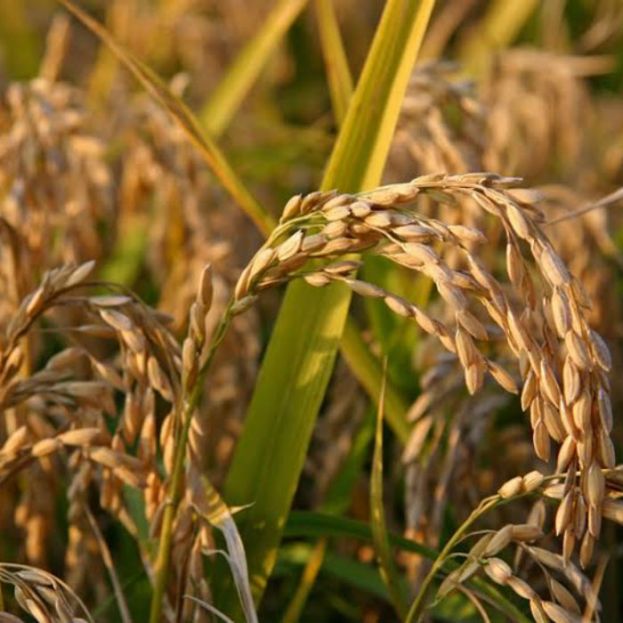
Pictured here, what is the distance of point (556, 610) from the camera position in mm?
929

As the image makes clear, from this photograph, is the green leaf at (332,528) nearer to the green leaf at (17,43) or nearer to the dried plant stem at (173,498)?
the dried plant stem at (173,498)

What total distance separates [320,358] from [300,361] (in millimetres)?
18

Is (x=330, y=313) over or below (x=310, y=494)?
over

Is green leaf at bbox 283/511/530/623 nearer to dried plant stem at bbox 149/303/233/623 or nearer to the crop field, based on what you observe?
the crop field

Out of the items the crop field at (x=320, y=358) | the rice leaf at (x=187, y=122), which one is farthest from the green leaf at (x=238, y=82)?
the rice leaf at (x=187, y=122)

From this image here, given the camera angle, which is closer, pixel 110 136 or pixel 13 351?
pixel 13 351

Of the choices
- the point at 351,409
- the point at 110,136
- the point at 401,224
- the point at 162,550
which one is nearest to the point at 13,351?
the point at 162,550

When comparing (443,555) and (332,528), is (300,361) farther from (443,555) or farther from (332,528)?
(443,555)

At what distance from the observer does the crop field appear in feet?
3.09

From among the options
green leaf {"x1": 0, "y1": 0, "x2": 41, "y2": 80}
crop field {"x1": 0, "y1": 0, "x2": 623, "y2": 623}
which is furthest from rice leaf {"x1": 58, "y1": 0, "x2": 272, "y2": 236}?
green leaf {"x1": 0, "y1": 0, "x2": 41, "y2": 80}

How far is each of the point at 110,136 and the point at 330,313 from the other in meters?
0.83

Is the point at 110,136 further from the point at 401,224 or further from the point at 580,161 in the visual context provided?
the point at 401,224

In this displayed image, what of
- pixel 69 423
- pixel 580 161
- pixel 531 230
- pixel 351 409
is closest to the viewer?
pixel 531 230

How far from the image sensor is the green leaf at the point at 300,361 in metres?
1.17
